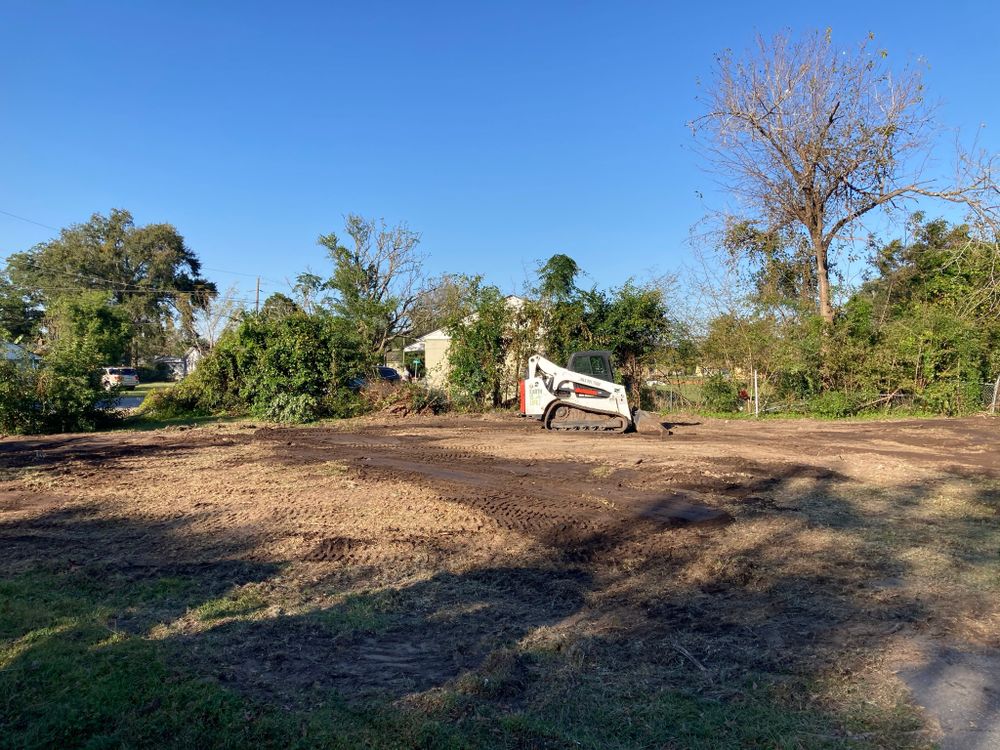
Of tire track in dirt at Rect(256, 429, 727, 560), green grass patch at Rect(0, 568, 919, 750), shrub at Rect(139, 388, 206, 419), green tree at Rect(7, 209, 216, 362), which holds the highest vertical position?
green tree at Rect(7, 209, 216, 362)

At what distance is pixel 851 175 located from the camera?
75.3ft

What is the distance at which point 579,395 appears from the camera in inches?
620

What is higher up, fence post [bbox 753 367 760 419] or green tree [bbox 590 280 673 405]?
green tree [bbox 590 280 673 405]

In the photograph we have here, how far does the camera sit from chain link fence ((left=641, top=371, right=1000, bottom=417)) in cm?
1900

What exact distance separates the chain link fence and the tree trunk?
3.76 meters

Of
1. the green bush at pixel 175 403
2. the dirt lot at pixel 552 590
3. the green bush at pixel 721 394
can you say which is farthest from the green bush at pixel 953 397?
the green bush at pixel 175 403

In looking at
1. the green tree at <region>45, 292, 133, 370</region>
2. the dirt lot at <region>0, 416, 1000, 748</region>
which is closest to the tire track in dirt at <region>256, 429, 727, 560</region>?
the dirt lot at <region>0, 416, 1000, 748</region>

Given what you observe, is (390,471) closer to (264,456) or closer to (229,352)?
(264,456)

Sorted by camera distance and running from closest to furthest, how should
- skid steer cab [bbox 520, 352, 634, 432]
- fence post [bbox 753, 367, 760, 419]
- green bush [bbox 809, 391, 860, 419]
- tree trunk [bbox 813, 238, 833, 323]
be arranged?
1. skid steer cab [bbox 520, 352, 634, 432]
2. green bush [bbox 809, 391, 860, 419]
3. fence post [bbox 753, 367, 760, 419]
4. tree trunk [bbox 813, 238, 833, 323]

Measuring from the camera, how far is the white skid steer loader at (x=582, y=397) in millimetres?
15602

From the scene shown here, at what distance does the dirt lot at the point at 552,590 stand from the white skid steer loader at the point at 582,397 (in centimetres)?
436

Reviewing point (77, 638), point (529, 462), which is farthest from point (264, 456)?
point (77, 638)

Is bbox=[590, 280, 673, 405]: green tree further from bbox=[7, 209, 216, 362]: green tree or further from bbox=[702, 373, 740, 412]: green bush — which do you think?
bbox=[7, 209, 216, 362]: green tree

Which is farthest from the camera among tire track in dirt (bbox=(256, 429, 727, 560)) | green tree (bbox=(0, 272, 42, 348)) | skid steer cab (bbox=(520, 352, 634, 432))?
green tree (bbox=(0, 272, 42, 348))
